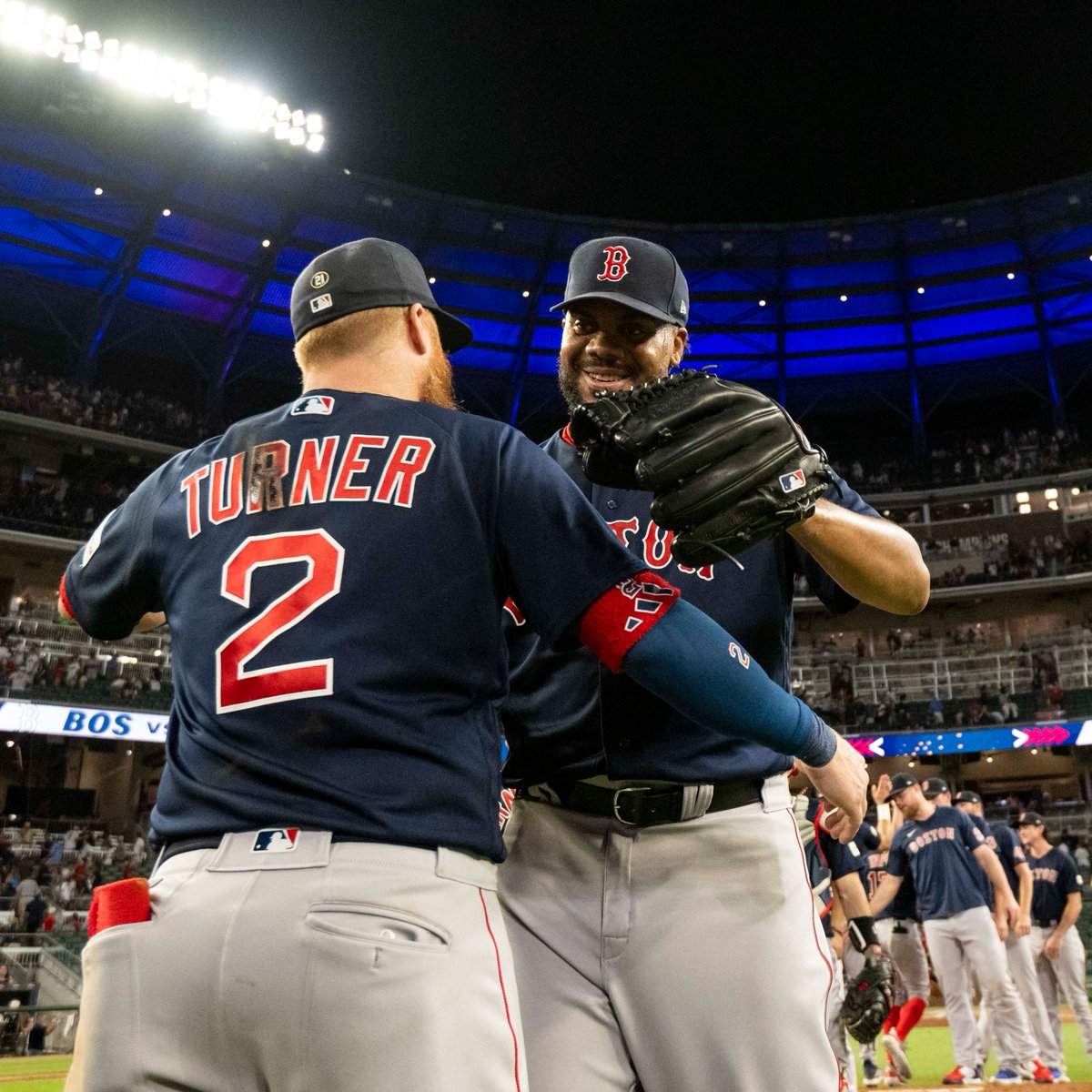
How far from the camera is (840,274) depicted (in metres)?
28.7

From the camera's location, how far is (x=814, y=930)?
7.05 feet

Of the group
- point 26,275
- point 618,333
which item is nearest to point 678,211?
point 26,275

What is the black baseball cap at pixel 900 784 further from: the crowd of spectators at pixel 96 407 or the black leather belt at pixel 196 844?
the crowd of spectators at pixel 96 407

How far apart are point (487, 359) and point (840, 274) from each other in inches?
382

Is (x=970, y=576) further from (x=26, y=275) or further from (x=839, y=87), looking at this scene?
(x=26, y=275)

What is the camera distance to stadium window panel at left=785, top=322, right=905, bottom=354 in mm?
30203

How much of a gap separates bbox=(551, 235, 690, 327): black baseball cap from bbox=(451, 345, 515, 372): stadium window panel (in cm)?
2775

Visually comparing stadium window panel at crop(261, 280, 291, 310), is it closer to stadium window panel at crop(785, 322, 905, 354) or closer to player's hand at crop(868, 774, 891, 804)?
stadium window panel at crop(785, 322, 905, 354)

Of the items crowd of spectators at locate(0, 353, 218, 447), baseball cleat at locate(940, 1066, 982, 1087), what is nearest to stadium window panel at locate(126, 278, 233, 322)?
crowd of spectators at locate(0, 353, 218, 447)

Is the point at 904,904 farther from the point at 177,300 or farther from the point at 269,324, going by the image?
the point at 177,300

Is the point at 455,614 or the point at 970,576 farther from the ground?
the point at 970,576

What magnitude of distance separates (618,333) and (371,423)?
42.6 inches

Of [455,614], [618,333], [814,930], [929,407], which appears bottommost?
[814,930]

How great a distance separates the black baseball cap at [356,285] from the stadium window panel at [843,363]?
30521mm
